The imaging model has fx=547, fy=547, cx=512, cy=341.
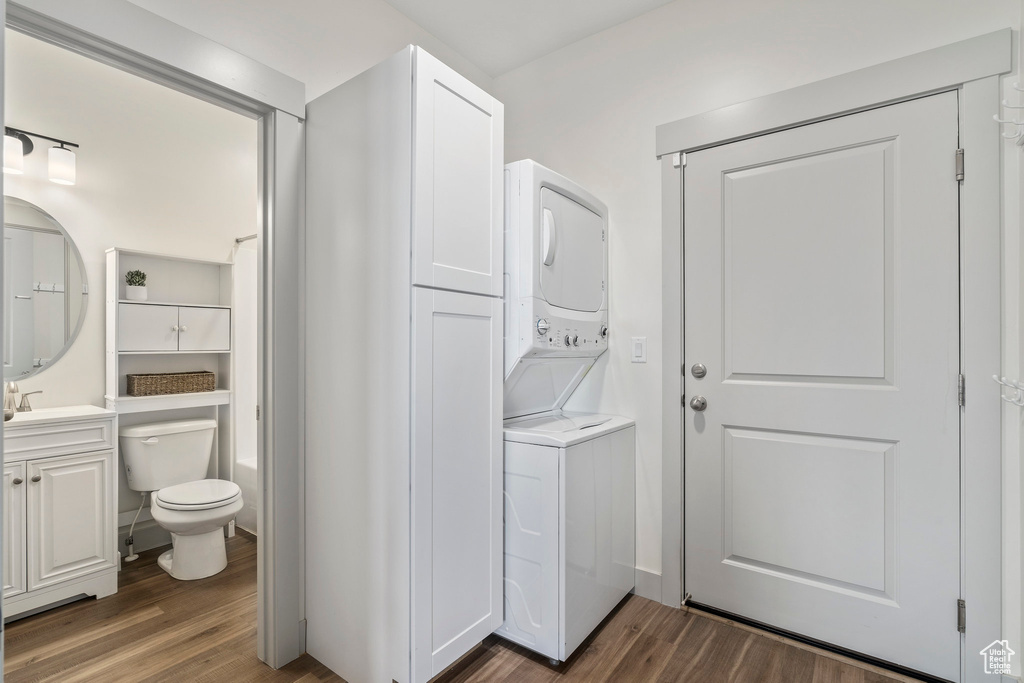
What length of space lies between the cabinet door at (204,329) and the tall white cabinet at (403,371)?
1.56 m

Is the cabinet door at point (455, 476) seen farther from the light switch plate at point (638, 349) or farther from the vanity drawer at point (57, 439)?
the vanity drawer at point (57, 439)

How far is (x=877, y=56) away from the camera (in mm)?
1948

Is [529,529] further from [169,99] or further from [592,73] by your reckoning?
[169,99]

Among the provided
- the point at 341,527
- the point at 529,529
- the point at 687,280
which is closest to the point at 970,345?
the point at 687,280

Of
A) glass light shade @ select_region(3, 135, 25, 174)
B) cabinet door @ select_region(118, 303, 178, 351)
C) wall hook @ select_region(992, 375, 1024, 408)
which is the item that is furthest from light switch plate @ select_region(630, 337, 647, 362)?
glass light shade @ select_region(3, 135, 25, 174)

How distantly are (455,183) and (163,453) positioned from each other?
7.57ft

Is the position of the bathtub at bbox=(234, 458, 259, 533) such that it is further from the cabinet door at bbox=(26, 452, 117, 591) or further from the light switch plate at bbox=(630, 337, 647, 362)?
the light switch plate at bbox=(630, 337, 647, 362)

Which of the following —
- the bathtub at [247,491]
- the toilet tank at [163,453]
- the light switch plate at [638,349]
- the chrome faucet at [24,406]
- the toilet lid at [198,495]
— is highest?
the light switch plate at [638,349]

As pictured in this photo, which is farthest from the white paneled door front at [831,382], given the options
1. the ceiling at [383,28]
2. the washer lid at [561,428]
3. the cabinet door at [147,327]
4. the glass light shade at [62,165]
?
the glass light shade at [62,165]

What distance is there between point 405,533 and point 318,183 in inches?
49.2

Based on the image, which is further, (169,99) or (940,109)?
(169,99)

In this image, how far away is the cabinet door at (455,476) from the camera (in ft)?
5.49

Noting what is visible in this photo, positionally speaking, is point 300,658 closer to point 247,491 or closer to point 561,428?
point 561,428

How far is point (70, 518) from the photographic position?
2.40 m
